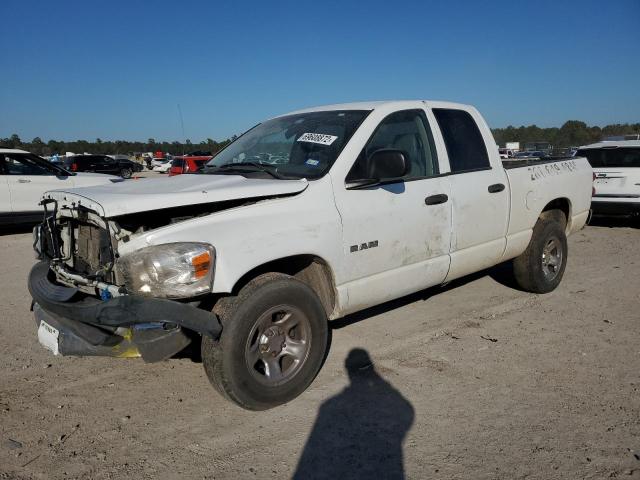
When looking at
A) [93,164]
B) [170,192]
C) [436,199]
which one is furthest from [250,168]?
[93,164]

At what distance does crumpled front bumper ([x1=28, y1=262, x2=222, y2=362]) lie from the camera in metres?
2.72

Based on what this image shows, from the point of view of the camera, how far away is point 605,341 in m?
4.24

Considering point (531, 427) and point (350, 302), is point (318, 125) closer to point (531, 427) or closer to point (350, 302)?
point (350, 302)

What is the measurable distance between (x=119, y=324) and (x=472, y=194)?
3.06 m

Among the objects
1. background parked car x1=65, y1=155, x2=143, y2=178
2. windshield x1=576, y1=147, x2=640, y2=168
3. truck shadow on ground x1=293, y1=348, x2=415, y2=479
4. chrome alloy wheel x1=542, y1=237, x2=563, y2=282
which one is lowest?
truck shadow on ground x1=293, y1=348, x2=415, y2=479

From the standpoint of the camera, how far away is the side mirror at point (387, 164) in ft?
11.4

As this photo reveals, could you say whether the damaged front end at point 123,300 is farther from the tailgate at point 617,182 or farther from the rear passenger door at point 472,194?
the tailgate at point 617,182

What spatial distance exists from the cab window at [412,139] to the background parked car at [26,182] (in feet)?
24.2

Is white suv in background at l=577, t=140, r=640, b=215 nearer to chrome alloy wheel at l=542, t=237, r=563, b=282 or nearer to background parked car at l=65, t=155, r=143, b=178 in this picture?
chrome alloy wheel at l=542, t=237, r=563, b=282

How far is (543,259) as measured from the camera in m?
5.50

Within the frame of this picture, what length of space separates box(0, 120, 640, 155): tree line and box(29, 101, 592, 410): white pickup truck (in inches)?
1414

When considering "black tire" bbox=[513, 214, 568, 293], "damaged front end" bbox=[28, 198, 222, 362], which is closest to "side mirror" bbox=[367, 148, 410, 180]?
"damaged front end" bbox=[28, 198, 222, 362]

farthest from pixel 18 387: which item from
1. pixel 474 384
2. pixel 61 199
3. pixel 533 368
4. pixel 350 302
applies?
pixel 533 368

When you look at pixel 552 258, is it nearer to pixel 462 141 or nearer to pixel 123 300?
pixel 462 141
